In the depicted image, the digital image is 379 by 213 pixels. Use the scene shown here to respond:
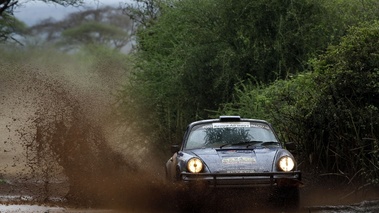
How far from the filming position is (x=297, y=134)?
16.5 metres

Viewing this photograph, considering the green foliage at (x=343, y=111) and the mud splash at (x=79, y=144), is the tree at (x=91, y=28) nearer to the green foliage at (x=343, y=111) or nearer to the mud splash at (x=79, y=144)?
the mud splash at (x=79, y=144)

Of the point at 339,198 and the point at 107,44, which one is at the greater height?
the point at 107,44

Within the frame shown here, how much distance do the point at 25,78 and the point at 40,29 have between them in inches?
476

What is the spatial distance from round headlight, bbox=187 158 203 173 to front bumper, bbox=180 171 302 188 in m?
0.14

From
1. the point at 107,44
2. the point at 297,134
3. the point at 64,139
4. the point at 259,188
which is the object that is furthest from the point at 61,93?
the point at 107,44

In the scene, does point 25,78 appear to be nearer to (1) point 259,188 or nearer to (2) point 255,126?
(2) point 255,126

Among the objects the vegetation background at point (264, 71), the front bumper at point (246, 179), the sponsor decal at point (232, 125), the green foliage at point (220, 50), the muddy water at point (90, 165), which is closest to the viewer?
the front bumper at point (246, 179)

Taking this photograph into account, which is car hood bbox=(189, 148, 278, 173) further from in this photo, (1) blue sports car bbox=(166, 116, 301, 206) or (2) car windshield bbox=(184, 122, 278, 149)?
(2) car windshield bbox=(184, 122, 278, 149)

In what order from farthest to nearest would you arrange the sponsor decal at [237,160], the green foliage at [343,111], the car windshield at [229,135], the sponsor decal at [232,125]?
the green foliage at [343,111] < the sponsor decal at [232,125] < the car windshield at [229,135] < the sponsor decal at [237,160]

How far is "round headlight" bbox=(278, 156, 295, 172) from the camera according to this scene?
12758 millimetres

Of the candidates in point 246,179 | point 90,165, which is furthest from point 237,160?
point 90,165

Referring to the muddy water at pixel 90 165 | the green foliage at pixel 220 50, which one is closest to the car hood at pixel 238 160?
the muddy water at pixel 90 165

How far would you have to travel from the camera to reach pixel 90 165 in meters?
16.8

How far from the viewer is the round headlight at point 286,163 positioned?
1276 centimetres
